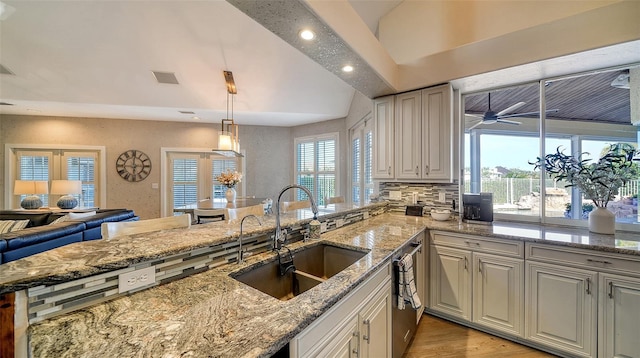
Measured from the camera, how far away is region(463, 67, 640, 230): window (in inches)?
87.2

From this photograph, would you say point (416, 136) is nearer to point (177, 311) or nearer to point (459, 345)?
point (459, 345)

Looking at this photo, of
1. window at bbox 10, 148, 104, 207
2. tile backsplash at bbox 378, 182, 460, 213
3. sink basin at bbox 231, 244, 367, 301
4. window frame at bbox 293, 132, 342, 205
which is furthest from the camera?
window frame at bbox 293, 132, 342, 205

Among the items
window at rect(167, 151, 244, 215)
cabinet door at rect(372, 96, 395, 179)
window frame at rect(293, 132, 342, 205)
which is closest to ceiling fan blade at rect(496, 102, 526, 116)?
cabinet door at rect(372, 96, 395, 179)

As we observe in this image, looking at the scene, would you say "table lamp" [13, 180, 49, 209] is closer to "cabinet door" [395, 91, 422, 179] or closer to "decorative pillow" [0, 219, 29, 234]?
"decorative pillow" [0, 219, 29, 234]

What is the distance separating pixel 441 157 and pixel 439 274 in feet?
4.11

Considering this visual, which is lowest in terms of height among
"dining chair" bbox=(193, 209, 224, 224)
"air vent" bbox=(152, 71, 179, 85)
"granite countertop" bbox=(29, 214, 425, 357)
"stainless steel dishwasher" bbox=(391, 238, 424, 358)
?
"stainless steel dishwasher" bbox=(391, 238, 424, 358)

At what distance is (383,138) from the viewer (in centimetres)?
313

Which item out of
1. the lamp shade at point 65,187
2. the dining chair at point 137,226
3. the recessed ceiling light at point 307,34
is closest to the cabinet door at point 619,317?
the recessed ceiling light at point 307,34

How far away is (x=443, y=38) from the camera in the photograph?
285 cm

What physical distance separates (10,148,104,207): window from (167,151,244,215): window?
5.08 ft

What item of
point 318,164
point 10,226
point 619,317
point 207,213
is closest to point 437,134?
point 619,317

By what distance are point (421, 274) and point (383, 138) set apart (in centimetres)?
169

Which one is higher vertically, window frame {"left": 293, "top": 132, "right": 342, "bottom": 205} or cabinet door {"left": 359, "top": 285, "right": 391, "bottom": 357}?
window frame {"left": 293, "top": 132, "right": 342, "bottom": 205}

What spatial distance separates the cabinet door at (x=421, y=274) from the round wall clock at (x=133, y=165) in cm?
645
